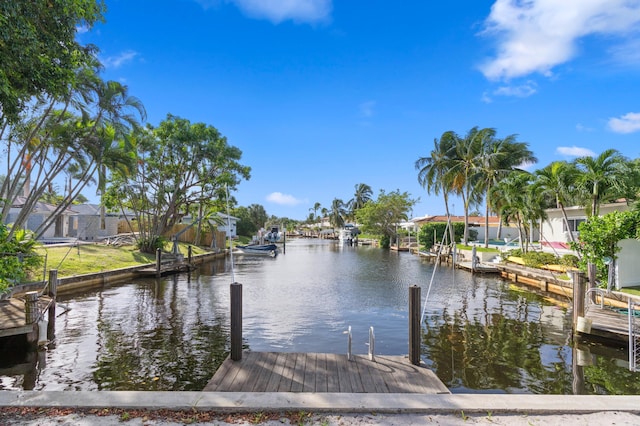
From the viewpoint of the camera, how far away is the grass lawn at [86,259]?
19.3 metres

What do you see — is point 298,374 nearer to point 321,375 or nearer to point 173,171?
point 321,375

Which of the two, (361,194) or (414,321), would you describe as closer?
(414,321)

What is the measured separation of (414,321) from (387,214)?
187ft

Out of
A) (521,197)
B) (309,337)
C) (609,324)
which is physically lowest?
(309,337)

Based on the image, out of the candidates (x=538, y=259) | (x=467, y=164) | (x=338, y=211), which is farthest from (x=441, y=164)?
(x=338, y=211)

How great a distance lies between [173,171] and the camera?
34500 mm

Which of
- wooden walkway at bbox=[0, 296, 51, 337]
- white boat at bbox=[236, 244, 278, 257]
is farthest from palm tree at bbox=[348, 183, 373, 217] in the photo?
wooden walkway at bbox=[0, 296, 51, 337]

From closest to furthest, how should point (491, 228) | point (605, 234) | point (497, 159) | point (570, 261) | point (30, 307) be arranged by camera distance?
point (30, 307)
point (605, 234)
point (570, 261)
point (497, 159)
point (491, 228)

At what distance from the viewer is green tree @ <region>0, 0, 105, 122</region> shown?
6109 millimetres

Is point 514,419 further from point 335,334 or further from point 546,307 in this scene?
point 546,307

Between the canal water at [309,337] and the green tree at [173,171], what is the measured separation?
568 inches

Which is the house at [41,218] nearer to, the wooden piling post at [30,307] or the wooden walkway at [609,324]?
the wooden piling post at [30,307]

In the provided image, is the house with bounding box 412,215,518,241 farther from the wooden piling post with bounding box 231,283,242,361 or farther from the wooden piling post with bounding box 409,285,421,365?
the wooden piling post with bounding box 231,283,242,361

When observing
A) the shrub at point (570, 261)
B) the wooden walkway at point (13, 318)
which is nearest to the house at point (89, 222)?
the wooden walkway at point (13, 318)
